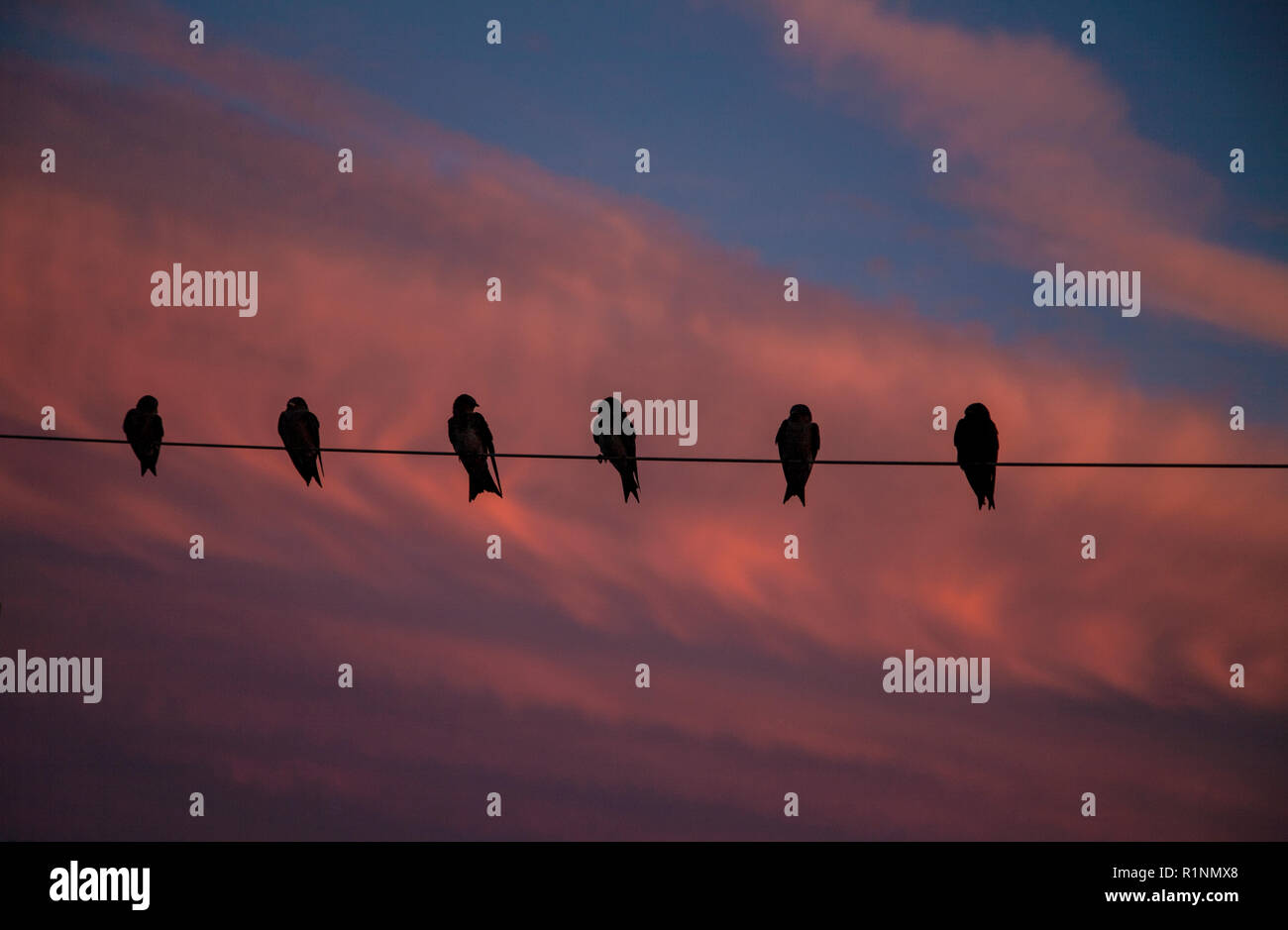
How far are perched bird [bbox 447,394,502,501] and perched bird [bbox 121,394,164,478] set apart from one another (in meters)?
3.09

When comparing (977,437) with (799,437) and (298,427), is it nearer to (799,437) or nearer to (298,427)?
(799,437)

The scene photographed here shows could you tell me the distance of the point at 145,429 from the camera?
15031 millimetres

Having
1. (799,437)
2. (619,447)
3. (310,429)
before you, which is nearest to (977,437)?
(799,437)

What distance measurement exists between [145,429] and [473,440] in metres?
3.42

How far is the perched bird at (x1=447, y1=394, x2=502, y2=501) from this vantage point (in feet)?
50.2

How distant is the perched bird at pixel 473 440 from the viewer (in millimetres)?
15312

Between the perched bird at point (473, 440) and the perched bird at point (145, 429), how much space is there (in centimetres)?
309

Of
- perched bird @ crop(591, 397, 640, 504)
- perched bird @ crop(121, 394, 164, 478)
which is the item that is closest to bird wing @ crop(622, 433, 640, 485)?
perched bird @ crop(591, 397, 640, 504)

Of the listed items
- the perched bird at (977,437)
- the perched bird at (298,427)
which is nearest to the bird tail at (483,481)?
the perched bird at (298,427)

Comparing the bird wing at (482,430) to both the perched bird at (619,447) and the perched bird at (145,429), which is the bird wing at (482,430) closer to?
the perched bird at (619,447)

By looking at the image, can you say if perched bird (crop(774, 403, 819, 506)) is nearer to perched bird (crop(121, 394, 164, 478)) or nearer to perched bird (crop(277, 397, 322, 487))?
perched bird (crop(277, 397, 322, 487))
